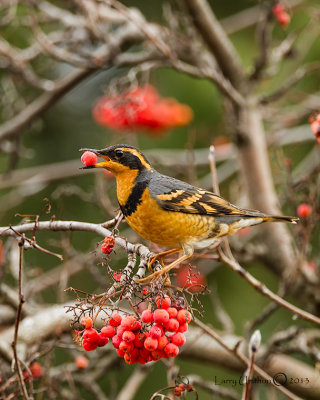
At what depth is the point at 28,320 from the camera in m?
A: 3.43

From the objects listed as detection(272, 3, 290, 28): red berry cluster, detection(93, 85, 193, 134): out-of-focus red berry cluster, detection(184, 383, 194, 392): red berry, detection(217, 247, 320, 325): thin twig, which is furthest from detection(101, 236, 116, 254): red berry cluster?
detection(272, 3, 290, 28): red berry cluster

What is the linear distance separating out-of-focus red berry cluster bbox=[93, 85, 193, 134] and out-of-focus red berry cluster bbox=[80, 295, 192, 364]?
7.54 ft

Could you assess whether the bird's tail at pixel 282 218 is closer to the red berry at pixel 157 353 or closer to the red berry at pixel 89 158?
the red berry at pixel 89 158

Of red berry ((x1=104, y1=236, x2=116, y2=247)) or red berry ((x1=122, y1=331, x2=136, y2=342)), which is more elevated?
red berry ((x1=104, y1=236, x2=116, y2=247))

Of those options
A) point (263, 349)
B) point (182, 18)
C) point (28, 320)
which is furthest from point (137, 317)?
point (182, 18)

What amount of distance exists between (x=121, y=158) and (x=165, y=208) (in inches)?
13.5

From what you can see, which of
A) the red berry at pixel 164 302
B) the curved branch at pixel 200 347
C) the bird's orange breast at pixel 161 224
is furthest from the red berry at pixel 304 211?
the red berry at pixel 164 302

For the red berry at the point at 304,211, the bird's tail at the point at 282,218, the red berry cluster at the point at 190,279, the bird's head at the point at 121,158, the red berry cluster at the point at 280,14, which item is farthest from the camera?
the red berry cluster at the point at 280,14

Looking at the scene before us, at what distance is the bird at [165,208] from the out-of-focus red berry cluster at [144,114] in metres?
1.15

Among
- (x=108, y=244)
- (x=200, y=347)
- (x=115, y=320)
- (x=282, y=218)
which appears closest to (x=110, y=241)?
(x=108, y=244)

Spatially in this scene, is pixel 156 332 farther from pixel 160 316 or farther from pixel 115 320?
pixel 115 320

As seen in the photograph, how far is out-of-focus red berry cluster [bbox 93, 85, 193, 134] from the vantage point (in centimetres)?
419

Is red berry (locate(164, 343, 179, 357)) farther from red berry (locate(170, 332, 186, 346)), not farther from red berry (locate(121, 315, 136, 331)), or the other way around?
red berry (locate(121, 315, 136, 331))

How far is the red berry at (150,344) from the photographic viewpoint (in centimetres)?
184
